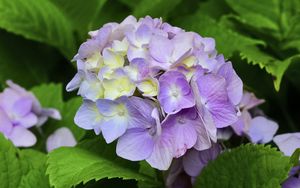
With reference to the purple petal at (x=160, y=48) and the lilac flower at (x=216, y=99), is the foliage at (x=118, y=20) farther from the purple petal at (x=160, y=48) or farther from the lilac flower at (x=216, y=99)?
the purple petal at (x=160, y=48)

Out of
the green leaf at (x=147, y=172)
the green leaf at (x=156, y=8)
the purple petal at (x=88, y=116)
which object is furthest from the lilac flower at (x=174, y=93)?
the green leaf at (x=156, y=8)

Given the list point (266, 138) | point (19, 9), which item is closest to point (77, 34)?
point (19, 9)

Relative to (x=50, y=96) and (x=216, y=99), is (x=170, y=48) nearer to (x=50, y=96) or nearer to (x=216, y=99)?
(x=216, y=99)

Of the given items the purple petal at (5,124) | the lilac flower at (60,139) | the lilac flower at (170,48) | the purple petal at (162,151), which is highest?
the lilac flower at (170,48)

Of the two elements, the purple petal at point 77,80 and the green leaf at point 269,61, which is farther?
the green leaf at point 269,61

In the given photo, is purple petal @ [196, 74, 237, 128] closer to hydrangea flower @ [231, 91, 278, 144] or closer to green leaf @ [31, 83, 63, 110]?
A: hydrangea flower @ [231, 91, 278, 144]

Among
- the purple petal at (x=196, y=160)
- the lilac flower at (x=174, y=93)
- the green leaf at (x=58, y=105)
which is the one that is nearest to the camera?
the lilac flower at (x=174, y=93)

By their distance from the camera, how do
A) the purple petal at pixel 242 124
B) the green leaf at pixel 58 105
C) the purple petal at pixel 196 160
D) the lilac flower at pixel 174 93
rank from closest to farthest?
1. the lilac flower at pixel 174 93
2. the purple petal at pixel 196 160
3. the purple petal at pixel 242 124
4. the green leaf at pixel 58 105

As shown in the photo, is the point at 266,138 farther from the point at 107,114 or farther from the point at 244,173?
the point at 107,114
